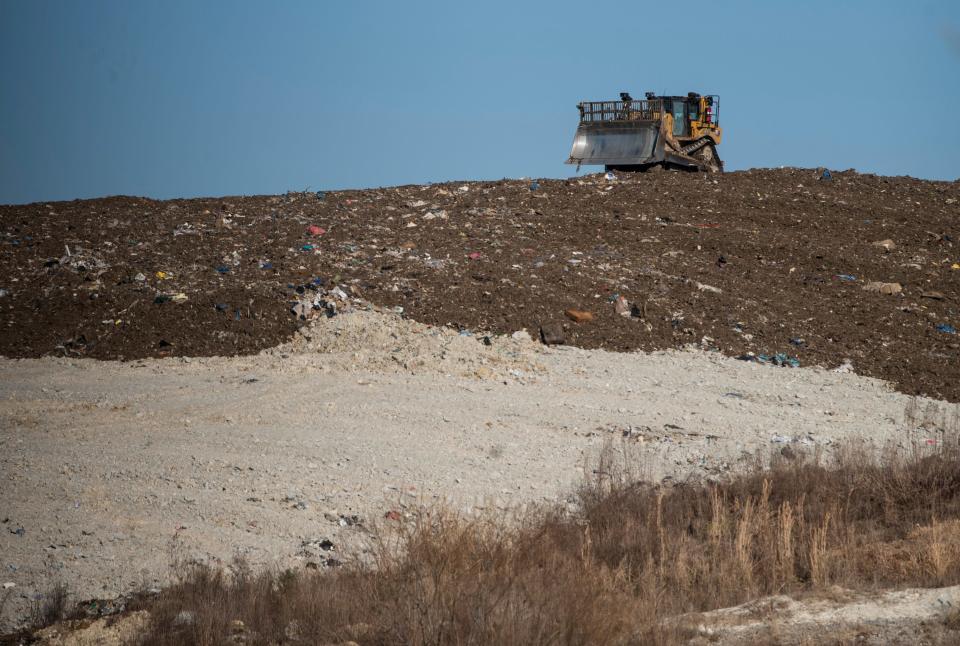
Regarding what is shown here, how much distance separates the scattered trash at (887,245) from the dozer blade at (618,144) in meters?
4.89

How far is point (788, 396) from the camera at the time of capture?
891cm

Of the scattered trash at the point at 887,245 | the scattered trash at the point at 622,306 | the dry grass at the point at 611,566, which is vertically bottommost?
the dry grass at the point at 611,566

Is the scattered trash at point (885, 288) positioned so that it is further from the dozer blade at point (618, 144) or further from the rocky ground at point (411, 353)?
the dozer blade at point (618, 144)

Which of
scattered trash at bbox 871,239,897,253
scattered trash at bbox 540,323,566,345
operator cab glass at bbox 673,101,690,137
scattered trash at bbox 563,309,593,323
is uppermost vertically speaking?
operator cab glass at bbox 673,101,690,137

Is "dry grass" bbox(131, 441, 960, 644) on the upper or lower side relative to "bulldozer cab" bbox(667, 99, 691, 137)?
lower

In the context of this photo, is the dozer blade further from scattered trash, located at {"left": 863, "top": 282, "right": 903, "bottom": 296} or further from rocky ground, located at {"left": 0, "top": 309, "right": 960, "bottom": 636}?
rocky ground, located at {"left": 0, "top": 309, "right": 960, "bottom": 636}

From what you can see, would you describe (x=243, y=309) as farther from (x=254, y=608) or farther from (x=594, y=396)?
(x=254, y=608)

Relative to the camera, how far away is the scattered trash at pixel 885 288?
1209 centimetres

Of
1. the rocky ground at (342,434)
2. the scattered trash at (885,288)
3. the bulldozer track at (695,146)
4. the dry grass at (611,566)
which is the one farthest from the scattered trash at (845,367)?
the bulldozer track at (695,146)

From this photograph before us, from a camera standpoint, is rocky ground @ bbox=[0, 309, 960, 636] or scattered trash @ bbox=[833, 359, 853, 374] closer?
rocky ground @ bbox=[0, 309, 960, 636]

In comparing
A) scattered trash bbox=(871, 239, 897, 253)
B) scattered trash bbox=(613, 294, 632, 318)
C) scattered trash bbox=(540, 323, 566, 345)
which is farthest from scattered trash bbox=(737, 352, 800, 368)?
scattered trash bbox=(871, 239, 897, 253)

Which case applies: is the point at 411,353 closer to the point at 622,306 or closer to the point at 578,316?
the point at 578,316

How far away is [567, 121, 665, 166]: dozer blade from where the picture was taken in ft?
57.9

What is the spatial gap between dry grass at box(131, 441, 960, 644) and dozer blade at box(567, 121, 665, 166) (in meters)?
11.7
